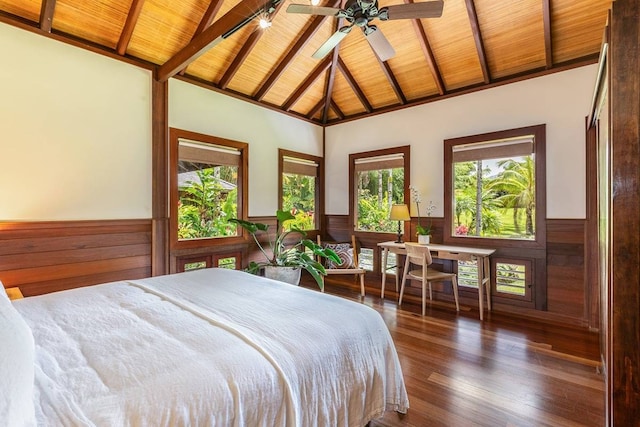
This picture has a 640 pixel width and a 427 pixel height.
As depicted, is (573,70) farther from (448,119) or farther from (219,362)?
(219,362)

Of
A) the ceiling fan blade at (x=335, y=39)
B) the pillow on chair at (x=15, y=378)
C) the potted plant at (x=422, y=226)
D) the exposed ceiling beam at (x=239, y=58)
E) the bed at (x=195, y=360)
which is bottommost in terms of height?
the bed at (x=195, y=360)

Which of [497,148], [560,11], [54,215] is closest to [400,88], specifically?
[497,148]

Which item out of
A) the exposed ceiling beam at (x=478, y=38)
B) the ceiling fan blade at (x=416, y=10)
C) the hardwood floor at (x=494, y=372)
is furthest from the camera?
the exposed ceiling beam at (x=478, y=38)

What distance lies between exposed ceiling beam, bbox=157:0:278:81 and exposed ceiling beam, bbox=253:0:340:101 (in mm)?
1023

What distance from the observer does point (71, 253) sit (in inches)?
112

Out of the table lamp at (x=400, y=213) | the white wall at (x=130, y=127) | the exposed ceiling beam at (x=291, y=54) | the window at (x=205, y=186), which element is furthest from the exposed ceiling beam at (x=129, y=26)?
the table lamp at (x=400, y=213)

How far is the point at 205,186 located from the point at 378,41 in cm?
264

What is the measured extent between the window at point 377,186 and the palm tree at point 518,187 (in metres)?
1.21

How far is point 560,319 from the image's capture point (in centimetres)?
332

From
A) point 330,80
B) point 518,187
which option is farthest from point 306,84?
point 518,187

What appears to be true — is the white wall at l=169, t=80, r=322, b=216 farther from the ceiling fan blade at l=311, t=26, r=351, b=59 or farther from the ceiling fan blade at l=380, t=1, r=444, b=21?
the ceiling fan blade at l=380, t=1, r=444, b=21

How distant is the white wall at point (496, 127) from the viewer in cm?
327

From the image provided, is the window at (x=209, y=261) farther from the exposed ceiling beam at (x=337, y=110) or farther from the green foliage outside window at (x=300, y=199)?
the exposed ceiling beam at (x=337, y=110)

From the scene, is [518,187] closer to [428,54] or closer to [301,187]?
[428,54]
